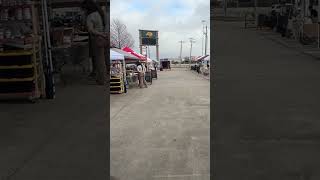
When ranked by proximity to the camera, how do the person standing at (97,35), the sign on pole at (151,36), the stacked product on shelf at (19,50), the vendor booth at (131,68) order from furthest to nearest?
the vendor booth at (131,68), the person standing at (97,35), the sign on pole at (151,36), the stacked product on shelf at (19,50)

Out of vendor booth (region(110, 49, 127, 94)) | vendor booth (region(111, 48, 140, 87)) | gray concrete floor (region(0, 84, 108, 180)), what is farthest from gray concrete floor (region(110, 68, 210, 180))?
vendor booth (region(111, 48, 140, 87))

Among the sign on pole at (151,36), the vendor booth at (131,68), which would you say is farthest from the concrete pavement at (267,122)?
the vendor booth at (131,68)

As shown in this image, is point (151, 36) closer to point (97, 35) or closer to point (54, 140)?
point (97, 35)

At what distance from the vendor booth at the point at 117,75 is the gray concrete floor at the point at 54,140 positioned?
Result: 452 centimetres

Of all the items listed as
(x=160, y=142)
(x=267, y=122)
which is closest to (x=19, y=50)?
(x=160, y=142)

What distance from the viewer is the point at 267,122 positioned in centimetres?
721

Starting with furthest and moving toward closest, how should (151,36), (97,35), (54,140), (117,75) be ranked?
(117,75)
(151,36)
(97,35)
(54,140)

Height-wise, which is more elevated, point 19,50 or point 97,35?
point 97,35

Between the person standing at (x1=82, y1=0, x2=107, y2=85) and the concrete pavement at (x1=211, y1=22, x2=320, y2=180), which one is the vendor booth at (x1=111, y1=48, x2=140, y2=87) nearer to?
the concrete pavement at (x1=211, y1=22, x2=320, y2=180)

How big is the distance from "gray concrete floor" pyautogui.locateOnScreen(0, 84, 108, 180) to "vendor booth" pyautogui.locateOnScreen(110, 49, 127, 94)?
14.8 ft

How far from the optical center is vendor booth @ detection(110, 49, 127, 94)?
14.2 meters

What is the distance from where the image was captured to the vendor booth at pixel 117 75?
14203 mm

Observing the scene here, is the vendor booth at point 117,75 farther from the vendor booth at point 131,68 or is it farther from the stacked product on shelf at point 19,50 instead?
the stacked product on shelf at point 19,50

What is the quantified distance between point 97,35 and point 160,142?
584cm
